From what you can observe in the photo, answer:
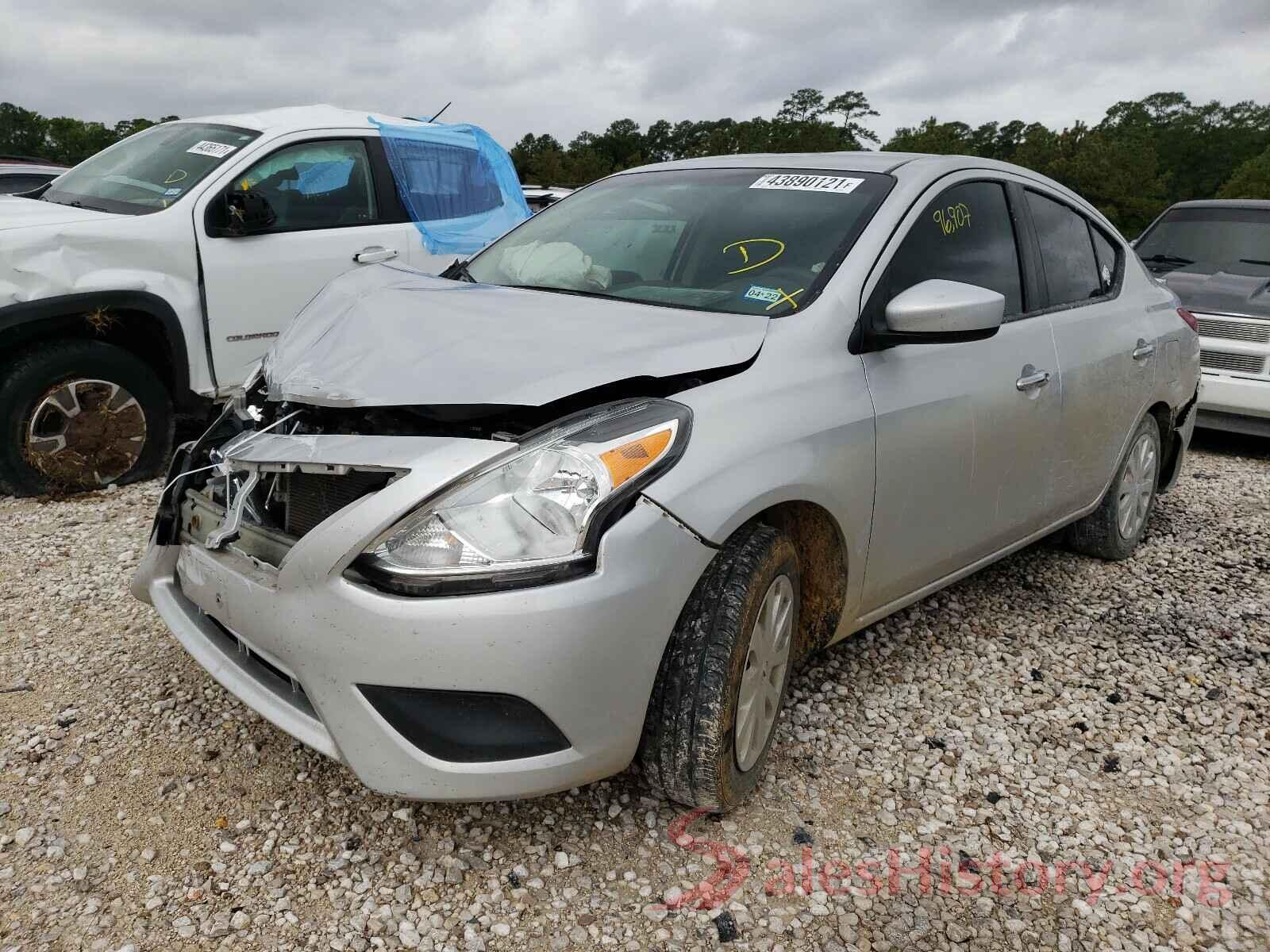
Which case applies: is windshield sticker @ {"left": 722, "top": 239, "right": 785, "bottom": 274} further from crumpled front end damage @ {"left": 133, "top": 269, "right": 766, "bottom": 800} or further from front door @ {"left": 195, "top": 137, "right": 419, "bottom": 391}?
front door @ {"left": 195, "top": 137, "right": 419, "bottom": 391}

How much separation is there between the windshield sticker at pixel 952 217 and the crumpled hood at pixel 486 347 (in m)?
0.86

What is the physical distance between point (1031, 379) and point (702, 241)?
1189 mm

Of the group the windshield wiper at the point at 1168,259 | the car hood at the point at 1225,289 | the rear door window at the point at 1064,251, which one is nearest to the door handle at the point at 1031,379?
the rear door window at the point at 1064,251

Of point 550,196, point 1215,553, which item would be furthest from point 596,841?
point 550,196

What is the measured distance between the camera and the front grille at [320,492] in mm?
2148

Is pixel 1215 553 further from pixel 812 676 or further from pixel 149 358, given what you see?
pixel 149 358

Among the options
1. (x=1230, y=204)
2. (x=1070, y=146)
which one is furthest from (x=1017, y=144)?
(x=1230, y=204)

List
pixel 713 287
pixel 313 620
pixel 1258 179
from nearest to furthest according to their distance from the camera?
1. pixel 313 620
2. pixel 713 287
3. pixel 1258 179

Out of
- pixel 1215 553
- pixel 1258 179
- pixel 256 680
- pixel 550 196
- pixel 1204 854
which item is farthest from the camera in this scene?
pixel 1258 179

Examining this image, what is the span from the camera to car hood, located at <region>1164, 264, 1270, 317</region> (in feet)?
22.4

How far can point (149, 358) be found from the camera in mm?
4848

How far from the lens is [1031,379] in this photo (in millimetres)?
3246

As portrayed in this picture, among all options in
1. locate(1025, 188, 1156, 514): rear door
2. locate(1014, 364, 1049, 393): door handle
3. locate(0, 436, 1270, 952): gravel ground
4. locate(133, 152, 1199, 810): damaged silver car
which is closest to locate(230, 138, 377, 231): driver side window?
locate(133, 152, 1199, 810): damaged silver car

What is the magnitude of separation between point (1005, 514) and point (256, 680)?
2.39m
